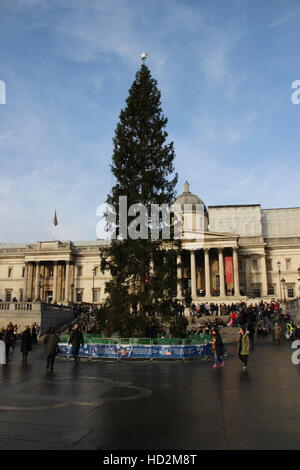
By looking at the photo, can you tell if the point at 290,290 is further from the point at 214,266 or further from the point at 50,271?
the point at 50,271

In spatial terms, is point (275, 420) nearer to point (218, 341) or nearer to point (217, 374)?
point (217, 374)

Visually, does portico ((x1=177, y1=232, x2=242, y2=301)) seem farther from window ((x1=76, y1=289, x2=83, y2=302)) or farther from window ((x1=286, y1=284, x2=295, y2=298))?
window ((x1=76, y1=289, x2=83, y2=302))

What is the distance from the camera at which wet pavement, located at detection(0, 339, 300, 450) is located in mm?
6391

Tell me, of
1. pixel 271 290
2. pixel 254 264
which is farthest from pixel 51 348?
pixel 271 290

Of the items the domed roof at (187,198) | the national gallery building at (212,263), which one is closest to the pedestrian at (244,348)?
the national gallery building at (212,263)

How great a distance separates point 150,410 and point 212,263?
201 ft

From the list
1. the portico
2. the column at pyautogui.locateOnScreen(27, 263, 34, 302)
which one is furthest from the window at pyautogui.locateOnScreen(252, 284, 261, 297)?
the column at pyautogui.locateOnScreen(27, 263, 34, 302)

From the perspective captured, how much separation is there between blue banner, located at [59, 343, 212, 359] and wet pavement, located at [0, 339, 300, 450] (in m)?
4.90

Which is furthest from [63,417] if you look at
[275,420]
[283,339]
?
[283,339]

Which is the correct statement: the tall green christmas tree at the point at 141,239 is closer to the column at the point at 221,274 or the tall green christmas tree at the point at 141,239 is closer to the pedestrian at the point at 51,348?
the pedestrian at the point at 51,348

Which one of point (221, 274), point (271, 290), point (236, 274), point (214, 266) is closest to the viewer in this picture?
point (236, 274)

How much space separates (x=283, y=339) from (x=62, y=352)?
17.3 meters

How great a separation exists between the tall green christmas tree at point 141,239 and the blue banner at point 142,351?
71.9 inches

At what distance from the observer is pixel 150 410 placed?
862cm
